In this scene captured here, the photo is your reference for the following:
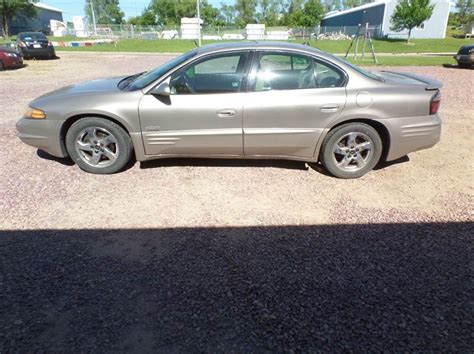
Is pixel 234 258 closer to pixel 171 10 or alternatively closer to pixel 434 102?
pixel 434 102

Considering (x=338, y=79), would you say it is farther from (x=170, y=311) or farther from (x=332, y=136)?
(x=170, y=311)

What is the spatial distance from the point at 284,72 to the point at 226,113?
0.89 m

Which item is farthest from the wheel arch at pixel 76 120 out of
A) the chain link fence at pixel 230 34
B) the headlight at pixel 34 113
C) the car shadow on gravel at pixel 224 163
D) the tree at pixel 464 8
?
the tree at pixel 464 8

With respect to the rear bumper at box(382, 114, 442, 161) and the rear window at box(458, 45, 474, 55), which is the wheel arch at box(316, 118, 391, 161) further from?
the rear window at box(458, 45, 474, 55)

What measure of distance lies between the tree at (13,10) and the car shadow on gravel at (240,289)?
57.1 metres

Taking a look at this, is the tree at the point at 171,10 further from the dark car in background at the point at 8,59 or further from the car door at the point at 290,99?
the car door at the point at 290,99

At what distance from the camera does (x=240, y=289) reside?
8.18ft

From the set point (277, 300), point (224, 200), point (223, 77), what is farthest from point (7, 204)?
point (277, 300)

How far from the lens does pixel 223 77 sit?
4.15 meters

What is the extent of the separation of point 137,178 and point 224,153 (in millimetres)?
1161

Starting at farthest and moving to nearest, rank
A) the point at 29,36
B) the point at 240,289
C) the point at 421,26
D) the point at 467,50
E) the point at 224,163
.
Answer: the point at 421,26
the point at 29,36
the point at 467,50
the point at 224,163
the point at 240,289

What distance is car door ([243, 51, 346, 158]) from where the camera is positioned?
3967 mm

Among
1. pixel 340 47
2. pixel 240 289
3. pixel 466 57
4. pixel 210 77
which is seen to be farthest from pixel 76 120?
pixel 340 47

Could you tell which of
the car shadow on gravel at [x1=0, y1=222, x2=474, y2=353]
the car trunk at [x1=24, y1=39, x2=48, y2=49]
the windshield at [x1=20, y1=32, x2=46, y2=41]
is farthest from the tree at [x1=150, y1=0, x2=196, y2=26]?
the car shadow on gravel at [x1=0, y1=222, x2=474, y2=353]
